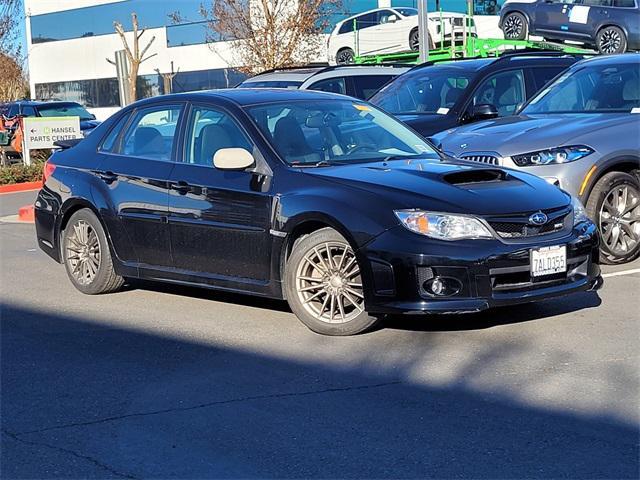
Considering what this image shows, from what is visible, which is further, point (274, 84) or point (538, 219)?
point (274, 84)

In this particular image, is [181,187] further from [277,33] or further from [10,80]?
[10,80]

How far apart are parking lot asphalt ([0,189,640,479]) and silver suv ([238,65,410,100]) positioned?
279 inches

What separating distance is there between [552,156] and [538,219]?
7.91 feet

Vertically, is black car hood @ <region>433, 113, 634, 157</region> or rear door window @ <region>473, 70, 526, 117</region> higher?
rear door window @ <region>473, 70, 526, 117</region>

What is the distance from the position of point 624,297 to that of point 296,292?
100 inches

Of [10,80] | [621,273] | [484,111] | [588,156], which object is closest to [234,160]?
[588,156]

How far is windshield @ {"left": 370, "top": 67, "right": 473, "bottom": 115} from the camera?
1223cm

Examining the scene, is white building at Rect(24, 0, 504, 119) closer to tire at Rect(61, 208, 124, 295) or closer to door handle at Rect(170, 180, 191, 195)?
tire at Rect(61, 208, 124, 295)

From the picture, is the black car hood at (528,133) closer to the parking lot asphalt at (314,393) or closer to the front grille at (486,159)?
the front grille at (486,159)

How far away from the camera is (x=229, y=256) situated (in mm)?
7430

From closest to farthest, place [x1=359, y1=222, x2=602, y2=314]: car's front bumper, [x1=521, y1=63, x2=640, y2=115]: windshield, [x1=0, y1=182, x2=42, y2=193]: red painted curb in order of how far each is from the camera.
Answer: [x1=359, y1=222, x2=602, y2=314]: car's front bumper < [x1=521, y1=63, x2=640, y2=115]: windshield < [x1=0, y1=182, x2=42, y2=193]: red painted curb

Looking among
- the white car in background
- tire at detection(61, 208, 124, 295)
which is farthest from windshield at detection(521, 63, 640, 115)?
the white car in background

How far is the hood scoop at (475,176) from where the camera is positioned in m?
6.96

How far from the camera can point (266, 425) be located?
5.16 m
